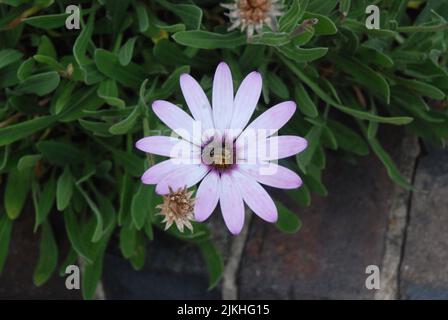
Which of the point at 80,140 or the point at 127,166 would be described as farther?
the point at 80,140

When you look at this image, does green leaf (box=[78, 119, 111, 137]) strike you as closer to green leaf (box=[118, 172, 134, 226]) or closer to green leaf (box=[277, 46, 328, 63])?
green leaf (box=[118, 172, 134, 226])

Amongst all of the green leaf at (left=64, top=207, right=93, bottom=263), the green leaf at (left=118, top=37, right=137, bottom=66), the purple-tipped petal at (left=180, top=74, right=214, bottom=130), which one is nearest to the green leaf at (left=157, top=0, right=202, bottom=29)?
the green leaf at (left=118, top=37, right=137, bottom=66)

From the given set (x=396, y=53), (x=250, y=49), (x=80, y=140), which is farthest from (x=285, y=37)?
(x=80, y=140)

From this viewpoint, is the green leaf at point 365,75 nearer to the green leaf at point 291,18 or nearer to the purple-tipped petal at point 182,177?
the green leaf at point 291,18

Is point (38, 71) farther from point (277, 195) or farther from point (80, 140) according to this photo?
point (277, 195)

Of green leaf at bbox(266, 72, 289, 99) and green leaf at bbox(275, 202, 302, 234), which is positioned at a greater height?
green leaf at bbox(266, 72, 289, 99)

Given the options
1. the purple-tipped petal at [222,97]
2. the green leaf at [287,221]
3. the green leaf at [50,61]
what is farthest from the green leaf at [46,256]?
the purple-tipped petal at [222,97]
